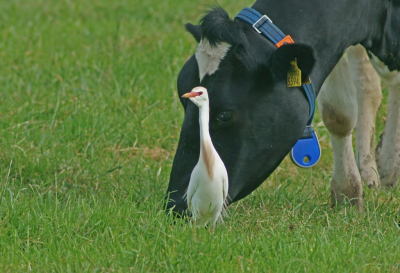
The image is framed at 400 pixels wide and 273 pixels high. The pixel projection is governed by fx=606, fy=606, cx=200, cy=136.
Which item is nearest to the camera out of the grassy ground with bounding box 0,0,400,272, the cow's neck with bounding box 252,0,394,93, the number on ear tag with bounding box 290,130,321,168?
the grassy ground with bounding box 0,0,400,272

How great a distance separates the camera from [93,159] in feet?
15.6

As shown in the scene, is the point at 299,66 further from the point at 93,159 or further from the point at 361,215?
the point at 93,159

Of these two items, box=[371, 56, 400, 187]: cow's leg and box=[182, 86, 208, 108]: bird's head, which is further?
box=[371, 56, 400, 187]: cow's leg

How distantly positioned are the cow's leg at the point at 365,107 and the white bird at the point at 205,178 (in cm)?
185

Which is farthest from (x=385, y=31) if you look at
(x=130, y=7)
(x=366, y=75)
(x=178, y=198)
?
(x=130, y=7)

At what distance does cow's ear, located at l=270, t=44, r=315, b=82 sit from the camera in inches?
119

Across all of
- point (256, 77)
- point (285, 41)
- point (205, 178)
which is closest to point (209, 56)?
point (256, 77)

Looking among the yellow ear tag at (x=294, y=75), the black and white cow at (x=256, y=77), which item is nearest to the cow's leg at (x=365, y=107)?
the black and white cow at (x=256, y=77)

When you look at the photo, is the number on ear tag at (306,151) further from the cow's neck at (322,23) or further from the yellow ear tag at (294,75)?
the yellow ear tag at (294,75)

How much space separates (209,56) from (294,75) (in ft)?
1.51

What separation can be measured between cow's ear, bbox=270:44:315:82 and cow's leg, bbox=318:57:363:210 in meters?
1.25

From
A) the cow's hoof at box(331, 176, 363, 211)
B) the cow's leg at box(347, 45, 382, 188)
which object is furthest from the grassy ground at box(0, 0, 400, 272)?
the cow's leg at box(347, 45, 382, 188)

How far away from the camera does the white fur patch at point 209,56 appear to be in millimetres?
3191

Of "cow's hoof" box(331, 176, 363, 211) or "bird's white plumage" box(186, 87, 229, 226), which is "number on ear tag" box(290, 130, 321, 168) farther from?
"bird's white plumage" box(186, 87, 229, 226)
